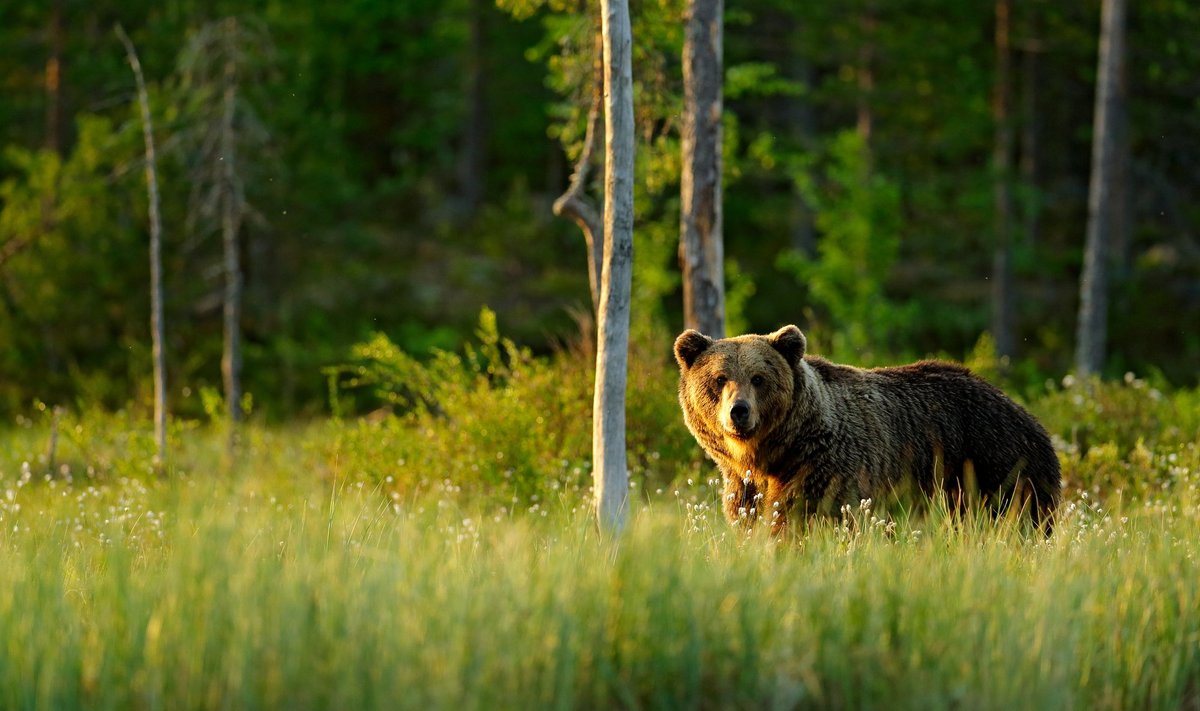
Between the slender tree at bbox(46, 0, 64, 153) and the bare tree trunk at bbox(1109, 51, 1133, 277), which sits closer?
the slender tree at bbox(46, 0, 64, 153)

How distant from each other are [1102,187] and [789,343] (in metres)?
13.1

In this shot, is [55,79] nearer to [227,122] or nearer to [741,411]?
[227,122]

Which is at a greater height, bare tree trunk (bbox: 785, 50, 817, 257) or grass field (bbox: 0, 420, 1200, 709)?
bare tree trunk (bbox: 785, 50, 817, 257)

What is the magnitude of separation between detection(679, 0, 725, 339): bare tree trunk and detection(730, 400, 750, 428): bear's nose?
450 centimetres

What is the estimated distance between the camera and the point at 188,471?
41.3ft

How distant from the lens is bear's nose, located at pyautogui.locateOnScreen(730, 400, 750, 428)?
6.89 m

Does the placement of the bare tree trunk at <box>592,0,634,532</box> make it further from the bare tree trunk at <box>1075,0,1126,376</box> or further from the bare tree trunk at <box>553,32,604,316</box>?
the bare tree trunk at <box>1075,0,1126,376</box>

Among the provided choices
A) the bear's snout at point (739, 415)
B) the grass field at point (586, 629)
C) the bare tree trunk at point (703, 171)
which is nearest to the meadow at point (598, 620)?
the grass field at point (586, 629)

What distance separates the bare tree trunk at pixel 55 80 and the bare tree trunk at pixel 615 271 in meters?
16.7

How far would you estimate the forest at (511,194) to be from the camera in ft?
60.4

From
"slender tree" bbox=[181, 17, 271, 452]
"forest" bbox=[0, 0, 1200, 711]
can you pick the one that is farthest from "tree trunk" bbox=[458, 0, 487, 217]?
"slender tree" bbox=[181, 17, 271, 452]

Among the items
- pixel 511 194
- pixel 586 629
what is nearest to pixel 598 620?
pixel 586 629

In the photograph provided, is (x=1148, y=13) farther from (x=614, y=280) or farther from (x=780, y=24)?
(x=614, y=280)

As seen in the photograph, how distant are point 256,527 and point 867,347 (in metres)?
15.8
